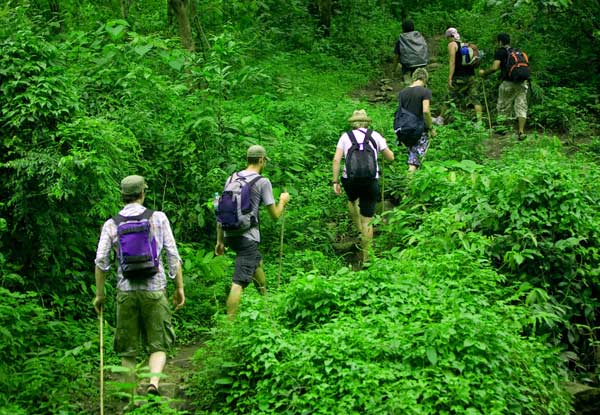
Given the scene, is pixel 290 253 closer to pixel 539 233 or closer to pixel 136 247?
pixel 539 233

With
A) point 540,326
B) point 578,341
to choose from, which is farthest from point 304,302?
point 578,341

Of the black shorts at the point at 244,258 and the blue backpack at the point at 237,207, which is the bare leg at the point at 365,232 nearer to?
the black shorts at the point at 244,258

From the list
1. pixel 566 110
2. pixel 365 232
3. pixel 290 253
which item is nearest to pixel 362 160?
pixel 365 232

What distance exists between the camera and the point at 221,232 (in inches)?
332

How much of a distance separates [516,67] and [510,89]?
448 millimetres

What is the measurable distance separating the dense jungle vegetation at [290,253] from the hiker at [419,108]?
49 centimetres

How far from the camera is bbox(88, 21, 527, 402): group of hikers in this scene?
688cm

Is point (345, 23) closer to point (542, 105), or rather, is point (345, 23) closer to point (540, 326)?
point (542, 105)

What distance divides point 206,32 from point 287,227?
26.1ft

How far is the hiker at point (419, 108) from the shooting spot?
11711mm

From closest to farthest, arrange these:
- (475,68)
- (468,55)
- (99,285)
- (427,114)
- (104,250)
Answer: (104,250), (99,285), (427,114), (468,55), (475,68)

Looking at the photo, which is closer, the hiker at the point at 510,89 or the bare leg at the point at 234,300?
the bare leg at the point at 234,300

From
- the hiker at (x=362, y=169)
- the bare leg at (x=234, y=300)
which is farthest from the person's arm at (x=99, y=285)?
the hiker at (x=362, y=169)

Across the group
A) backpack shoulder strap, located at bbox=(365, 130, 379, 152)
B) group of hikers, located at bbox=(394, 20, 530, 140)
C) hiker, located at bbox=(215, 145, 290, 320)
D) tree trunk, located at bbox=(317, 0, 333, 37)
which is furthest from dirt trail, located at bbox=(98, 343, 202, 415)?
tree trunk, located at bbox=(317, 0, 333, 37)
